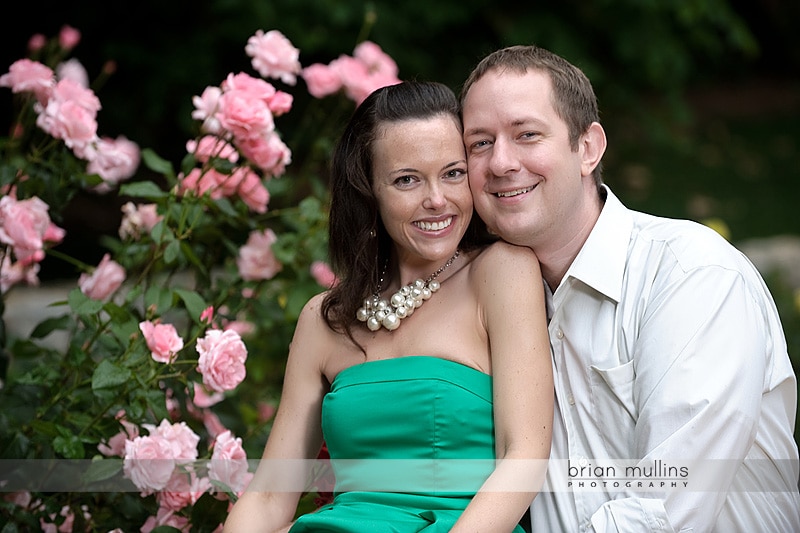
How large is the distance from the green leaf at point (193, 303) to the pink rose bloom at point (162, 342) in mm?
243

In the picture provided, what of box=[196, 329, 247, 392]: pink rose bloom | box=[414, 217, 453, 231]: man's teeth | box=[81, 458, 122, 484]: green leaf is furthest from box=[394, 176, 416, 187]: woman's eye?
box=[81, 458, 122, 484]: green leaf

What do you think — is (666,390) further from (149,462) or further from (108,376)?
(108,376)

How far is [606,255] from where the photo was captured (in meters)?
2.58

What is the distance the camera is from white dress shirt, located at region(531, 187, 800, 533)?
228 cm

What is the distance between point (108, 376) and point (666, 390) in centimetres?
143

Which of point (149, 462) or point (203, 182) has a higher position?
point (203, 182)

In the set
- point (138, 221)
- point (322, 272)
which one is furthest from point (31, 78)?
point (322, 272)

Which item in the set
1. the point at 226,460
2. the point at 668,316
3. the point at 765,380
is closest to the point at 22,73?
the point at 226,460

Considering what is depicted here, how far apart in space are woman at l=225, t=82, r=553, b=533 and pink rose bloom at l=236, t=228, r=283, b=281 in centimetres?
59

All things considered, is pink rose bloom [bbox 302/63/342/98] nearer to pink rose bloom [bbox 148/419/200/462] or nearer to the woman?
the woman

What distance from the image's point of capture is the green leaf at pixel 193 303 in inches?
116

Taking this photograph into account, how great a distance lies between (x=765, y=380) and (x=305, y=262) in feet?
5.42

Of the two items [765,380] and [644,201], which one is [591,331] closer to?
[765,380]

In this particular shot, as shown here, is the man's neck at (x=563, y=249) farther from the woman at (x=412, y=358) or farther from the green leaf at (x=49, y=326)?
the green leaf at (x=49, y=326)
